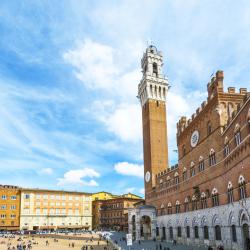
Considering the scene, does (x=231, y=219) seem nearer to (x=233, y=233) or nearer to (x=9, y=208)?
(x=233, y=233)

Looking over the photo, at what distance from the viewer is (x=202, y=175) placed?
139 ft

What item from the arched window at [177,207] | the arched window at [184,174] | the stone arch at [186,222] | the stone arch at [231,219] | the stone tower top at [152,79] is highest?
the stone tower top at [152,79]

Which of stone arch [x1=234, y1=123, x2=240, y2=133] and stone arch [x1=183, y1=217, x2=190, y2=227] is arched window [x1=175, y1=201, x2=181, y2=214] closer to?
stone arch [x1=183, y1=217, x2=190, y2=227]

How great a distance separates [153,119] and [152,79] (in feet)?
34.5

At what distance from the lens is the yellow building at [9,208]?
323 feet

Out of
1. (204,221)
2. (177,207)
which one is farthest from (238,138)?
(177,207)

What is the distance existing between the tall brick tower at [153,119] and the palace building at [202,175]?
0.22m

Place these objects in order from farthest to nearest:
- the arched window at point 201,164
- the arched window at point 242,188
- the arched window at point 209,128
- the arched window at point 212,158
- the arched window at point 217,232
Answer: the arched window at point 201,164
the arched window at point 209,128
the arched window at point 212,158
the arched window at point 217,232
the arched window at point 242,188

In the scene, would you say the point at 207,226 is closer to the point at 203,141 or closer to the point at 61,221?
the point at 203,141

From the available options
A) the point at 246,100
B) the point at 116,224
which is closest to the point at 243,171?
the point at 246,100

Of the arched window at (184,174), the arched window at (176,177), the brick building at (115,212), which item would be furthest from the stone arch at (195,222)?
the brick building at (115,212)

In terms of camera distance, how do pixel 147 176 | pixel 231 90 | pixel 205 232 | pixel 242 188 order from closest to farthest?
1. pixel 242 188
2. pixel 231 90
3. pixel 205 232
4. pixel 147 176

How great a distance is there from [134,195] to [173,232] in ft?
242

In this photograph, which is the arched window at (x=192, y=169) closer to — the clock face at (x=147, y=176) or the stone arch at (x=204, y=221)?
the stone arch at (x=204, y=221)
